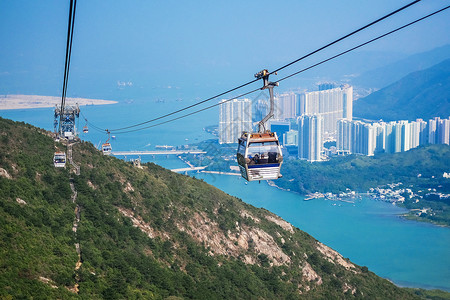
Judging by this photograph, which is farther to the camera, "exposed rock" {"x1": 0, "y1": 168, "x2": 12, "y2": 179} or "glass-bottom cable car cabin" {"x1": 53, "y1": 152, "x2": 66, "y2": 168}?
"glass-bottom cable car cabin" {"x1": 53, "y1": 152, "x2": 66, "y2": 168}

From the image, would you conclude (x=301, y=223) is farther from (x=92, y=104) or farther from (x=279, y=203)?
Result: (x=92, y=104)

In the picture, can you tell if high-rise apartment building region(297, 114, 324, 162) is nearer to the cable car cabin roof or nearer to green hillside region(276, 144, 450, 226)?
green hillside region(276, 144, 450, 226)

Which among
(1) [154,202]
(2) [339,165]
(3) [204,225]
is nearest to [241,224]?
(3) [204,225]

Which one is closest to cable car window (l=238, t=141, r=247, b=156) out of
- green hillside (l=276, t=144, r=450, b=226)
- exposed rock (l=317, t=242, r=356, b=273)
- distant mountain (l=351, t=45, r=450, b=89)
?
exposed rock (l=317, t=242, r=356, b=273)

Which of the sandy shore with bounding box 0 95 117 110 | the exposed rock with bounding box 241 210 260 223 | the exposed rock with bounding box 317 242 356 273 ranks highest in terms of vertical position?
the sandy shore with bounding box 0 95 117 110

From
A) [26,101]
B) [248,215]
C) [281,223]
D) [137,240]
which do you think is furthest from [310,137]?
[137,240]

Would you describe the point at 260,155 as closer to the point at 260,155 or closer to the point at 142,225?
the point at 260,155

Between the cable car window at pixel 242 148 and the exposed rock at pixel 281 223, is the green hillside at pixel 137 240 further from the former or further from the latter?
the cable car window at pixel 242 148

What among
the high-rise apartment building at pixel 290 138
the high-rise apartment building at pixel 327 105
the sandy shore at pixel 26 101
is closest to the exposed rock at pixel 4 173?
the sandy shore at pixel 26 101
